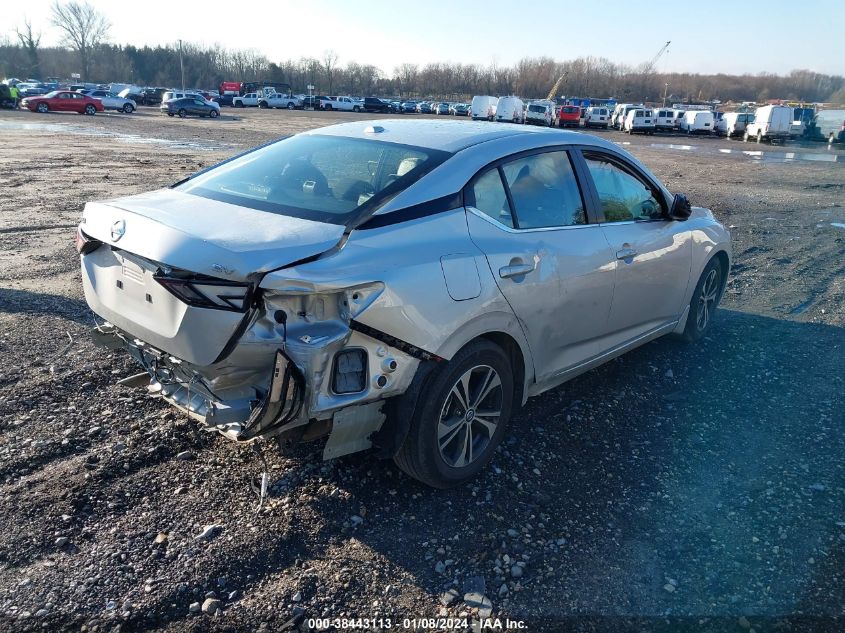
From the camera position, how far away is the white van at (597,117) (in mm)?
52844

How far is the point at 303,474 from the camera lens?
361 cm

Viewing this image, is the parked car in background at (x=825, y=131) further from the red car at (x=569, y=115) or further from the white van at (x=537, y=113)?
the white van at (x=537, y=113)

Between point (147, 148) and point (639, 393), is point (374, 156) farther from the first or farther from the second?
point (147, 148)

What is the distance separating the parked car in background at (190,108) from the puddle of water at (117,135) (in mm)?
13050

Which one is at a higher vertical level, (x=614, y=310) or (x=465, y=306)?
(x=465, y=306)

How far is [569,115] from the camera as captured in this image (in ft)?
168

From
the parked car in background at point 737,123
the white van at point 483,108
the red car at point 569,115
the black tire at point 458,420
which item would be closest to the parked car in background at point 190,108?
the white van at point 483,108

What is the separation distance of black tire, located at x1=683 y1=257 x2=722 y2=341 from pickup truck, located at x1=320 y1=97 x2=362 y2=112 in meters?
71.3

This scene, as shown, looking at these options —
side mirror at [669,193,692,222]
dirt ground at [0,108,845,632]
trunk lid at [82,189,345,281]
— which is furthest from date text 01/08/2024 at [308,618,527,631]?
side mirror at [669,193,692,222]

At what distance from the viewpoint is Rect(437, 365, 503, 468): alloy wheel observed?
11.2 ft

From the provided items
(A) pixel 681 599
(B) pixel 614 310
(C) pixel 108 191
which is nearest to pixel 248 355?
(A) pixel 681 599

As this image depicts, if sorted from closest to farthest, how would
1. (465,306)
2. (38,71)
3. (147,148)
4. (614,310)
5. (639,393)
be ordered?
(465,306) < (614,310) < (639,393) < (147,148) < (38,71)

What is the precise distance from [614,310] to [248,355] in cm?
257

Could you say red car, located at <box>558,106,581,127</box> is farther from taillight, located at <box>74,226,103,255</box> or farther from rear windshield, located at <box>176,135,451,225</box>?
taillight, located at <box>74,226,103,255</box>
